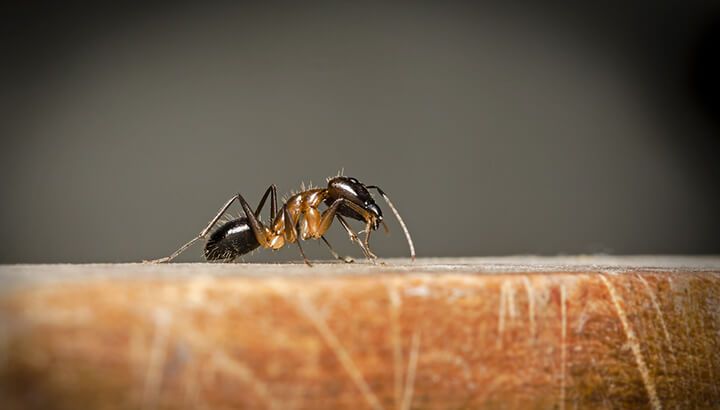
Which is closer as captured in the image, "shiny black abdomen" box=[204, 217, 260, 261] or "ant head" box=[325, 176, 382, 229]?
"ant head" box=[325, 176, 382, 229]

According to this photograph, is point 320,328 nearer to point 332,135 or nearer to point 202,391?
point 202,391

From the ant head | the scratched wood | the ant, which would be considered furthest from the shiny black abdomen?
the scratched wood

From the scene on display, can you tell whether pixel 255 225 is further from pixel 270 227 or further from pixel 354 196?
pixel 354 196

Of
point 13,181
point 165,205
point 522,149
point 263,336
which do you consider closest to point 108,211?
point 165,205

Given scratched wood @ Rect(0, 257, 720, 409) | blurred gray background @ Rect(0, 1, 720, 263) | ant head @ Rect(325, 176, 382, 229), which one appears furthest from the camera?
blurred gray background @ Rect(0, 1, 720, 263)

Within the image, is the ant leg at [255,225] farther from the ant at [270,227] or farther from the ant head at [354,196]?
the ant head at [354,196]

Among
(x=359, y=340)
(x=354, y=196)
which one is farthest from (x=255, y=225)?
(x=359, y=340)

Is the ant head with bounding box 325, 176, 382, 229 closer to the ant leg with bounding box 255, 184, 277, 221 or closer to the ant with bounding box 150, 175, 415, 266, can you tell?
the ant with bounding box 150, 175, 415, 266
